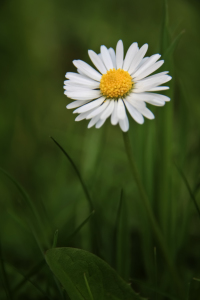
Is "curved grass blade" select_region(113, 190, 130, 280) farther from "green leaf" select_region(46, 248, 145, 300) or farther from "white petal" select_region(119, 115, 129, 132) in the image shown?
"white petal" select_region(119, 115, 129, 132)

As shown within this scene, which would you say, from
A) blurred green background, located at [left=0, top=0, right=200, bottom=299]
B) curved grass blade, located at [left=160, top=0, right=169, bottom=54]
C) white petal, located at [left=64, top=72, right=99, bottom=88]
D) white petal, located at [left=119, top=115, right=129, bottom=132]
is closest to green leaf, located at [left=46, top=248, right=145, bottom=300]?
blurred green background, located at [left=0, top=0, right=200, bottom=299]

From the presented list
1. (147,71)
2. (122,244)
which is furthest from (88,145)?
(147,71)

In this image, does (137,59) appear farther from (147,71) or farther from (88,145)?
(88,145)

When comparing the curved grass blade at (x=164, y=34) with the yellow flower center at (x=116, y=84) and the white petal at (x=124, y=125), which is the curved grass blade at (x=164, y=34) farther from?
the white petal at (x=124, y=125)

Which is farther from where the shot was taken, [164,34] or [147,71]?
[164,34]

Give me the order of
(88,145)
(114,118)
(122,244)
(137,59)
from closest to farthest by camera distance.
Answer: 1. (114,118)
2. (137,59)
3. (122,244)
4. (88,145)

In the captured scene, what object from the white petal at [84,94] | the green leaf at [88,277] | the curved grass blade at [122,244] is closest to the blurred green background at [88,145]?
the curved grass blade at [122,244]

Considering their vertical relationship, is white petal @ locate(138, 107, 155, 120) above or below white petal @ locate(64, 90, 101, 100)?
below

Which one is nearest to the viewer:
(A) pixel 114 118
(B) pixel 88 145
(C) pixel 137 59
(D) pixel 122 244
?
(A) pixel 114 118
